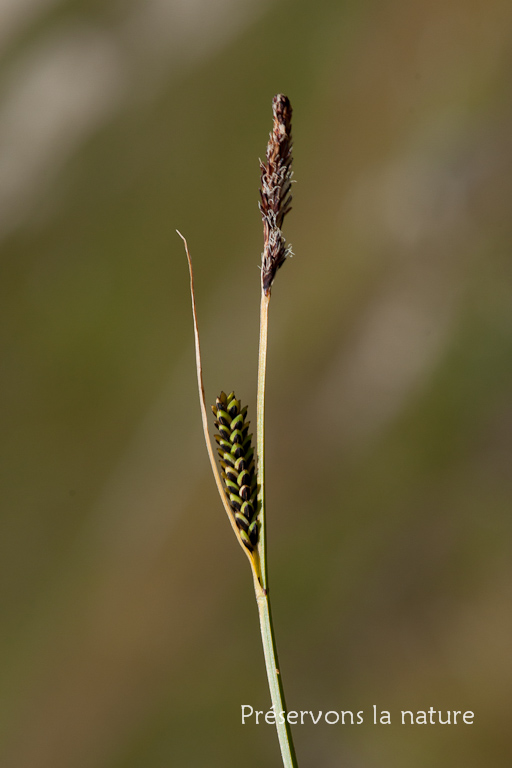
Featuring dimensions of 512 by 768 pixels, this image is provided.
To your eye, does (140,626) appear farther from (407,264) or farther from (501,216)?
(501,216)

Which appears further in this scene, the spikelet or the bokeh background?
the bokeh background

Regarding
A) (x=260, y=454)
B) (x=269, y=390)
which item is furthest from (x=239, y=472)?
(x=269, y=390)

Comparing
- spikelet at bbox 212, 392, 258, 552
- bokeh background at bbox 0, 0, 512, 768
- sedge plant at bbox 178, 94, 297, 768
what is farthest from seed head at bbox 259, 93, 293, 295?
bokeh background at bbox 0, 0, 512, 768

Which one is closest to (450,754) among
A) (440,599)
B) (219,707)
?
(440,599)

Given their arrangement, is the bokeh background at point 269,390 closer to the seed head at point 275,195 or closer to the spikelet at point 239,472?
the spikelet at point 239,472

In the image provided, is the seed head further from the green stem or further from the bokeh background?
the bokeh background

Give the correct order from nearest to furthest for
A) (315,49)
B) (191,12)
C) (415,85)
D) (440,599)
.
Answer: (440,599), (415,85), (315,49), (191,12)

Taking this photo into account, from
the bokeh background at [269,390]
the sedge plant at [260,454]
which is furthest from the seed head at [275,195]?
the bokeh background at [269,390]
